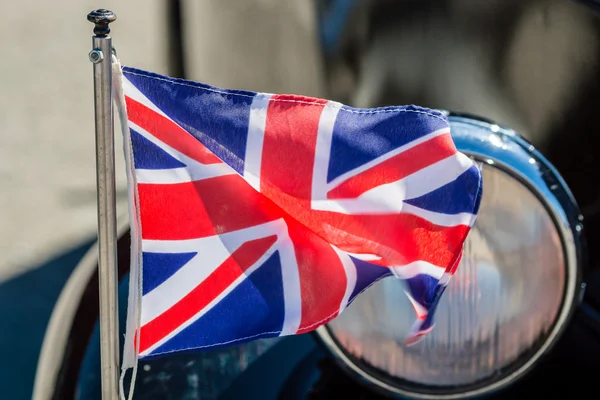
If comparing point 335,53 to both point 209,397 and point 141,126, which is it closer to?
point 141,126

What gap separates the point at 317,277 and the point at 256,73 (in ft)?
1.42

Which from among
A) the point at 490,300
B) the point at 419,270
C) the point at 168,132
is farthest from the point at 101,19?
the point at 490,300

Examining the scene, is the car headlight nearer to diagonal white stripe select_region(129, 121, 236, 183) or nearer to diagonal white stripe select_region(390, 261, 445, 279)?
diagonal white stripe select_region(390, 261, 445, 279)

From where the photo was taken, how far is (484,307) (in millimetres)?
1423

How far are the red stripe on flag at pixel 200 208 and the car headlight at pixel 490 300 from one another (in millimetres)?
252

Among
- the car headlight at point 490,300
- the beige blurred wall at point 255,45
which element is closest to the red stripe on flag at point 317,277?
the car headlight at point 490,300

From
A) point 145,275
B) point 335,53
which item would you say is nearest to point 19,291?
point 145,275

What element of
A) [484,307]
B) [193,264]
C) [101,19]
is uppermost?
[101,19]

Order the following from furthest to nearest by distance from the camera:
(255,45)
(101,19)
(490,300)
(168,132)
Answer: (255,45), (490,300), (168,132), (101,19)

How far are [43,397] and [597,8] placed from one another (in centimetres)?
111

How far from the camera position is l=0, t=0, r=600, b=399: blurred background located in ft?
4.83

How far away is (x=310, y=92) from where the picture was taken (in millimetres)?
1608

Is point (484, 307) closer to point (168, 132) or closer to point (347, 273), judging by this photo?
point (347, 273)

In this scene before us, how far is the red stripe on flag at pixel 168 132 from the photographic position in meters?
1.26
